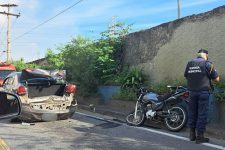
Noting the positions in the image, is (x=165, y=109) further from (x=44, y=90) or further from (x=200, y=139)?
(x=44, y=90)

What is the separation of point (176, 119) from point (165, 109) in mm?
572

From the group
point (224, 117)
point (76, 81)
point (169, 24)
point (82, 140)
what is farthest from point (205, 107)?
point (76, 81)

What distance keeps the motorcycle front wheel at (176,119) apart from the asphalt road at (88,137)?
31 centimetres

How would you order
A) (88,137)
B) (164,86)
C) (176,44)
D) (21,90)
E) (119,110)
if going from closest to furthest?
(88,137) < (21,90) < (164,86) < (176,44) < (119,110)

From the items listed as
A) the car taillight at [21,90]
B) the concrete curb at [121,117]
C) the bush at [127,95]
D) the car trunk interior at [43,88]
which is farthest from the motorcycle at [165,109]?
the bush at [127,95]

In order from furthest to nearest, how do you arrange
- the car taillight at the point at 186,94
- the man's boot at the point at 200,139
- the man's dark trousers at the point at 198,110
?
the car taillight at the point at 186,94
the man's dark trousers at the point at 198,110
the man's boot at the point at 200,139

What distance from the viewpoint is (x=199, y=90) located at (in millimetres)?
9148

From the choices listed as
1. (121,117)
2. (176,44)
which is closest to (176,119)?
(121,117)

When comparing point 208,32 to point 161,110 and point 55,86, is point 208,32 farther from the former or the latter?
point 55,86

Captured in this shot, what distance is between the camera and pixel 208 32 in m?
12.9

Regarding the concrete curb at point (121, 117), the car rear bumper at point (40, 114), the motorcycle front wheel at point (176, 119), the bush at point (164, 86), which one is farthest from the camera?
the bush at point (164, 86)

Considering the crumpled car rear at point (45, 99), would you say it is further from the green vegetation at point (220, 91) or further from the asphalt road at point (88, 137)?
the green vegetation at point (220, 91)

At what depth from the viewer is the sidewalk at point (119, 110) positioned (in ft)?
31.7

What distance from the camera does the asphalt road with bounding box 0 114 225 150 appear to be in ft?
28.1
